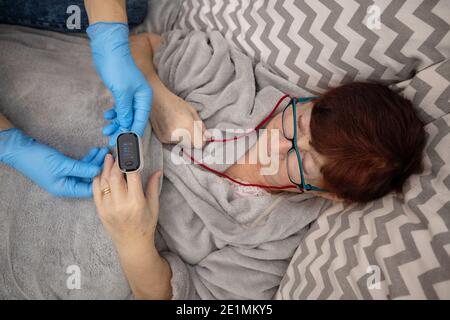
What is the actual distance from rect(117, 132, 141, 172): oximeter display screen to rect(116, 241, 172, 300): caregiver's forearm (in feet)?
0.78

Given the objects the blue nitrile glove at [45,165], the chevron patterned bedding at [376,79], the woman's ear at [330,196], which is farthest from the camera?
the woman's ear at [330,196]

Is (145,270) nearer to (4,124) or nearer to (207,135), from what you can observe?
(207,135)

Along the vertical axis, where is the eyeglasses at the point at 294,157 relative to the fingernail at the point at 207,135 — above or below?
above

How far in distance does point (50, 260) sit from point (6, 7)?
0.97 metres

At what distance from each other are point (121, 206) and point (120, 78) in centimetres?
41

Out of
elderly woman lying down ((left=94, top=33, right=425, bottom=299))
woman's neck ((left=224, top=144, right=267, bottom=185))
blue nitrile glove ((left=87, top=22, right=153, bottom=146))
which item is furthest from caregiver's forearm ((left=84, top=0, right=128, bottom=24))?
woman's neck ((left=224, top=144, right=267, bottom=185))

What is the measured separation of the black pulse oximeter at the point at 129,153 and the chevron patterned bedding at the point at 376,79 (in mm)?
621

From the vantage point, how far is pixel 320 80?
3.98 ft

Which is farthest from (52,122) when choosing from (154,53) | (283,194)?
(283,194)

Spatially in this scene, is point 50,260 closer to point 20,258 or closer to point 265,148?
point 20,258

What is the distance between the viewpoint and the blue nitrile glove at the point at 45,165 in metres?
1.00

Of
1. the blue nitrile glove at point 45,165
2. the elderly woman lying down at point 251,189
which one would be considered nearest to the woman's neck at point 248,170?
the elderly woman lying down at point 251,189

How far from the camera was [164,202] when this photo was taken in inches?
47.1

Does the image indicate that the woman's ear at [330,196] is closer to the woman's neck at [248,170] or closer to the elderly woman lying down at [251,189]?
the elderly woman lying down at [251,189]
